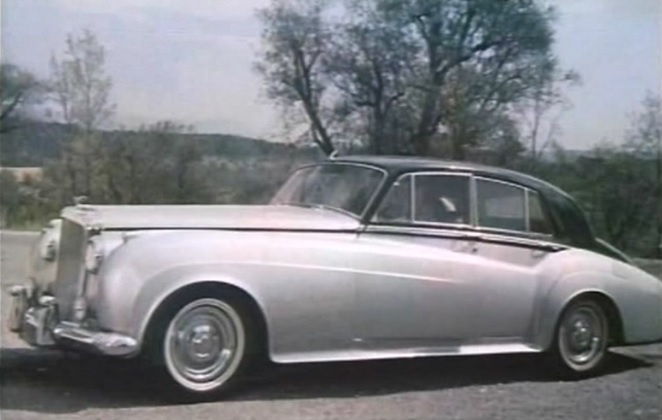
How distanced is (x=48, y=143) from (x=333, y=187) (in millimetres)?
1128

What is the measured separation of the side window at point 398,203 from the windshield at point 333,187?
0.21 feet

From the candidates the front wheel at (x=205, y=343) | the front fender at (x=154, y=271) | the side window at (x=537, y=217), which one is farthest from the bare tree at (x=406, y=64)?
the front wheel at (x=205, y=343)

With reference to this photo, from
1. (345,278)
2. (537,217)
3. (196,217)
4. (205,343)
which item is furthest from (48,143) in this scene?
(537,217)

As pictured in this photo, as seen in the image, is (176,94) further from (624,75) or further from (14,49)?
(624,75)

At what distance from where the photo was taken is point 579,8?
432cm

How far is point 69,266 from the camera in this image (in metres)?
3.99

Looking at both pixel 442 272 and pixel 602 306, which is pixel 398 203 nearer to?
pixel 442 272

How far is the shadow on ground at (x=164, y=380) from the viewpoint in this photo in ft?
13.1

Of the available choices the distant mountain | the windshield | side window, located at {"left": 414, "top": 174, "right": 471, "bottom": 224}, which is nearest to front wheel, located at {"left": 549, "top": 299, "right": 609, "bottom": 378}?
side window, located at {"left": 414, "top": 174, "right": 471, "bottom": 224}

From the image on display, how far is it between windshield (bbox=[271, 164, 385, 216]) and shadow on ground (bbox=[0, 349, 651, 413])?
644 mm

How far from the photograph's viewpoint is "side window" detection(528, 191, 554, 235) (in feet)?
14.5

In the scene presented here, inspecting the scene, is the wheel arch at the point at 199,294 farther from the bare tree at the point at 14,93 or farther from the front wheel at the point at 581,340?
the front wheel at the point at 581,340

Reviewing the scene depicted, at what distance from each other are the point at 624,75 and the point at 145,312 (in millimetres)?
2170

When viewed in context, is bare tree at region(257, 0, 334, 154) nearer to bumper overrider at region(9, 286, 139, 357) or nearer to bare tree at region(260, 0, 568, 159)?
bare tree at region(260, 0, 568, 159)
